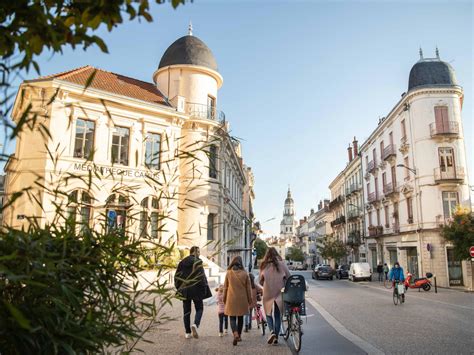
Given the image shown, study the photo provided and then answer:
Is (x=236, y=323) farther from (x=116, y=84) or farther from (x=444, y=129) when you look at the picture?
(x=444, y=129)

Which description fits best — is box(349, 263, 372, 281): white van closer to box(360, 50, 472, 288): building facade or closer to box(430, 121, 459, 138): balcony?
box(360, 50, 472, 288): building facade

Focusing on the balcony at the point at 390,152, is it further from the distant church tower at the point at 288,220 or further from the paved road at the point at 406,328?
the distant church tower at the point at 288,220

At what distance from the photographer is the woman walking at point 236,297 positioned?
289 inches

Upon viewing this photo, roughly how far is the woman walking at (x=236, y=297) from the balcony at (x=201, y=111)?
62.1 feet

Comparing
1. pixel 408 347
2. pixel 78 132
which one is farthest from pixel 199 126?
pixel 408 347

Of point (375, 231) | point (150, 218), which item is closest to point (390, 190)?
point (375, 231)

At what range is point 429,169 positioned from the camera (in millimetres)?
30672

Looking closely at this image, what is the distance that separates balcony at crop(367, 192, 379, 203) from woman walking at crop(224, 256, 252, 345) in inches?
1479

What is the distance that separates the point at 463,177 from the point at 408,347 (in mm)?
27132

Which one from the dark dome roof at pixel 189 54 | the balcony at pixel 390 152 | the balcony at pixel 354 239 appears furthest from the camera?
the balcony at pixel 354 239

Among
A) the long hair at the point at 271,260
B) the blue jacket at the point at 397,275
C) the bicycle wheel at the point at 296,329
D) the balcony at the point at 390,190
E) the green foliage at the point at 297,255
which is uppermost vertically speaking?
the balcony at the point at 390,190

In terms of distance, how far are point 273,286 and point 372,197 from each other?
39.0 metres

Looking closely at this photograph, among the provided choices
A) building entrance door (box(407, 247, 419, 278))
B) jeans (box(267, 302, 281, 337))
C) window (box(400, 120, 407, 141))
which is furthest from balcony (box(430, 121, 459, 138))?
jeans (box(267, 302, 281, 337))

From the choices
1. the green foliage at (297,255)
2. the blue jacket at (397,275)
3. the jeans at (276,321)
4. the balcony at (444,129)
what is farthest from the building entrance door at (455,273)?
the green foliage at (297,255)
